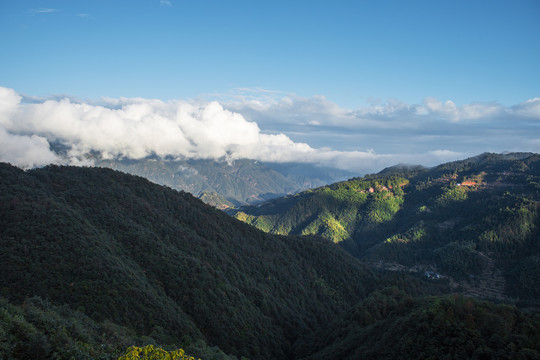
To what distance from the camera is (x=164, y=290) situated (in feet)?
292

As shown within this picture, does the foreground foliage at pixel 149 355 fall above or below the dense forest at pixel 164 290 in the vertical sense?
above

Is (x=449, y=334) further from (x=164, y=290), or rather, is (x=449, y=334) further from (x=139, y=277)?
(x=139, y=277)

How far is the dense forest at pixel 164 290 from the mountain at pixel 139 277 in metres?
0.34

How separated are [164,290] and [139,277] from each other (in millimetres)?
8200

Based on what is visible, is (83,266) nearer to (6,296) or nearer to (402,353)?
(6,296)

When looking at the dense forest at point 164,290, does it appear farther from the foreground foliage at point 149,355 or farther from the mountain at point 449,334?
the foreground foliage at point 149,355

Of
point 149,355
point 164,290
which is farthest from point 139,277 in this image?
point 149,355

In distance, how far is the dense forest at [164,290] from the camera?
5241 cm

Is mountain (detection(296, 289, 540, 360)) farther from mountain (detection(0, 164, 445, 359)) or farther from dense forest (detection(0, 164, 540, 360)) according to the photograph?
mountain (detection(0, 164, 445, 359))

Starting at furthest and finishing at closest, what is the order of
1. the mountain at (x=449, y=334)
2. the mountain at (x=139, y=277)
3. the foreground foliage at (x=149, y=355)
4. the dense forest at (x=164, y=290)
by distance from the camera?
the mountain at (x=139, y=277), the dense forest at (x=164, y=290), the mountain at (x=449, y=334), the foreground foliage at (x=149, y=355)

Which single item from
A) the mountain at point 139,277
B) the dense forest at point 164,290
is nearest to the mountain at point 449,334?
the dense forest at point 164,290

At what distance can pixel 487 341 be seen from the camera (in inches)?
2051

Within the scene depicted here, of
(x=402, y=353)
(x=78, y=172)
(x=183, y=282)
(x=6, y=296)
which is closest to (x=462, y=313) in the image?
(x=402, y=353)

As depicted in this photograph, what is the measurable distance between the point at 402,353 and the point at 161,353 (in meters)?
49.4
